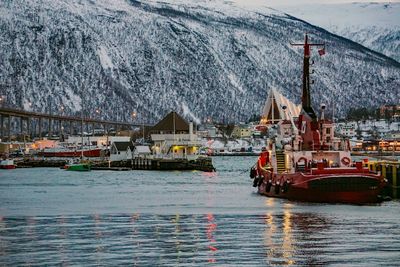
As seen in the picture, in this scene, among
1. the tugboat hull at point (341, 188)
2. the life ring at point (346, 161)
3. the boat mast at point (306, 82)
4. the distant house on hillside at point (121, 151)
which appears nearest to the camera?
the tugboat hull at point (341, 188)

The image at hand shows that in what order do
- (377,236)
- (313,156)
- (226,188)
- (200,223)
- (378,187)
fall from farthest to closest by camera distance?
(226,188)
(313,156)
(378,187)
(200,223)
(377,236)

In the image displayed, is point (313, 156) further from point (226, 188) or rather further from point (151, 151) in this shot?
point (151, 151)

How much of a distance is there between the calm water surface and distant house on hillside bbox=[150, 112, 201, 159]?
267 ft

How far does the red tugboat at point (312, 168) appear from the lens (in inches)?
2309

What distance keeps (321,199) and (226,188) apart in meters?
26.9

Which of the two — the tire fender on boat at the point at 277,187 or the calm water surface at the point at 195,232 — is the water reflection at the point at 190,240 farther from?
the tire fender on boat at the point at 277,187

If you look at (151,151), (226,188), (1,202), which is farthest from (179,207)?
(151,151)

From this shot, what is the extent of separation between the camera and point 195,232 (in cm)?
4288

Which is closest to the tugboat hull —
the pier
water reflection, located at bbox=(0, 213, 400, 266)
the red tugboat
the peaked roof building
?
the red tugboat

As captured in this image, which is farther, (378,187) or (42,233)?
(378,187)

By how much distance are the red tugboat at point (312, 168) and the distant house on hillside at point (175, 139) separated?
77122 millimetres

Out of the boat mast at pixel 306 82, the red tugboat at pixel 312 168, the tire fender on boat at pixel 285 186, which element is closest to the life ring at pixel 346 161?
the red tugboat at pixel 312 168

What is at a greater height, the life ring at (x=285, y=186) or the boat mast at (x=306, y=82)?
the boat mast at (x=306, y=82)

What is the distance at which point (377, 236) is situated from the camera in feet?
133
